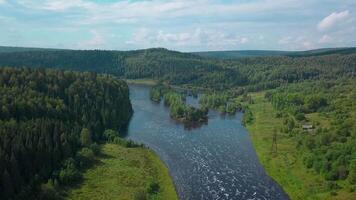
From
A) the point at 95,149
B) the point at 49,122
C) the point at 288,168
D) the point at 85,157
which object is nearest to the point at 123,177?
the point at 85,157

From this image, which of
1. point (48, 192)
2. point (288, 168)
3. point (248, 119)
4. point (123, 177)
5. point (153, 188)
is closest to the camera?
point (48, 192)

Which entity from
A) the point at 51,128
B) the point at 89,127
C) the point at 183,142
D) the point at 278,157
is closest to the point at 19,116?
the point at 51,128

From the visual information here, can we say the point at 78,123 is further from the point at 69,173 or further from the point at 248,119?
the point at 248,119

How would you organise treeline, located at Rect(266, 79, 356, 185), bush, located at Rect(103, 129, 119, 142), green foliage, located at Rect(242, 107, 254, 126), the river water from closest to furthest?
1. the river water
2. treeline, located at Rect(266, 79, 356, 185)
3. bush, located at Rect(103, 129, 119, 142)
4. green foliage, located at Rect(242, 107, 254, 126)

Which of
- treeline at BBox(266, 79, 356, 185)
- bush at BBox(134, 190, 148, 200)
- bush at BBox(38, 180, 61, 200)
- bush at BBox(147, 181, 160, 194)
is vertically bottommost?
bush at BBox(147, 181, 160, 194)

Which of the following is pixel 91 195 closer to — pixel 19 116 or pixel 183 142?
pixel 19 116

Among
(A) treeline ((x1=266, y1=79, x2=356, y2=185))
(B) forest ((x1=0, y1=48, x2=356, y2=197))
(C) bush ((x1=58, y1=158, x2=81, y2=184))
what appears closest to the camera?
(B) forest ((x1=0, y1=48, x2=356, y2=197))

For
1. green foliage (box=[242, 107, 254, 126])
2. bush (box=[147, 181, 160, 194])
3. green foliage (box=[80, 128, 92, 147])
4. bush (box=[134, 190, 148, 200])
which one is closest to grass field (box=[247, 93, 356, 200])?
green foliage (box=[242, 107, 254, 126])

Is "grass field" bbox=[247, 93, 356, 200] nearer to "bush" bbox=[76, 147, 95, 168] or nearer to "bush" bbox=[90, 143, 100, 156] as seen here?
"bush" bbox=[90, 143, 100, 156]
